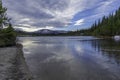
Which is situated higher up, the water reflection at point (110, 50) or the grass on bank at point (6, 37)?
the grass on bank at point (6, 37)

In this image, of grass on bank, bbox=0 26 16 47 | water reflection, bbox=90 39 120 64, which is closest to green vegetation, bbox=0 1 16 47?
grass on bank, bbox=0 26 16 47

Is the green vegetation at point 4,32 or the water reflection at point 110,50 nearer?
the water reflection at point 110,50

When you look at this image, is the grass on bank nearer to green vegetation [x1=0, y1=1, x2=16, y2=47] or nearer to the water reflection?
green vegetation [x1=0, y1=1, x2=16, y2=47]

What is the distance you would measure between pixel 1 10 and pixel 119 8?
9183 cm

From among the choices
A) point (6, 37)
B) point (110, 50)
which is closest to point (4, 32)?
point (6, 37)

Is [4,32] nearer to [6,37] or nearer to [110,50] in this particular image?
[6,37]

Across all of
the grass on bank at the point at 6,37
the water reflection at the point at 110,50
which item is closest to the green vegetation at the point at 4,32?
the grass on bank at the point at 6,37

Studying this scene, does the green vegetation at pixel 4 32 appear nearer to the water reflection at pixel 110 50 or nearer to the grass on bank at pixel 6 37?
the grass on bank at pixel 6 37

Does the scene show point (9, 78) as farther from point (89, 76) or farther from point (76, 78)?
point (89, 76)

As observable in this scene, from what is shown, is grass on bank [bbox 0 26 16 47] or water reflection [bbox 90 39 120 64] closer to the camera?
water reflection [bbox 90 39 120 64]

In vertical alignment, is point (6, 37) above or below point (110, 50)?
above

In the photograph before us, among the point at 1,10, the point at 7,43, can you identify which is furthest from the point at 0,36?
the point at 1,10

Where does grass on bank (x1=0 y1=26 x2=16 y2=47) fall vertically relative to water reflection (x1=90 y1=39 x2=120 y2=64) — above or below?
above

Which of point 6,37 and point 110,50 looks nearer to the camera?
point 110,50
